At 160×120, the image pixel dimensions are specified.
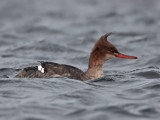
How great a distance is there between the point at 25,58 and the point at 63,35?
450cm

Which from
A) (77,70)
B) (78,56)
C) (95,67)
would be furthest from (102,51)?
(78,56)

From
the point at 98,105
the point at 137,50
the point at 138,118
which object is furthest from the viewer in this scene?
the point at 137,50

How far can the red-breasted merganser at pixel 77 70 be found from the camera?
10.4 meters

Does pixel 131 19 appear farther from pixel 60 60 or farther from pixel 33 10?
pixel 60 60

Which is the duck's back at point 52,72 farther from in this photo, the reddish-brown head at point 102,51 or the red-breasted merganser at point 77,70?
the reddish-brown head at point 102,51

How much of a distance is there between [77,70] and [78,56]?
479cm

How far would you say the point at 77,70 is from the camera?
10.6m

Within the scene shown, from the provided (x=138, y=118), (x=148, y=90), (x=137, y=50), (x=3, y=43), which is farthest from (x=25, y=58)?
(x=138, y=118)

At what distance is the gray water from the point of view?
8.63 metres

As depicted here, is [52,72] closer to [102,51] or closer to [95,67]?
[95,67]

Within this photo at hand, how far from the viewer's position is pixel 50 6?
78.2 feet

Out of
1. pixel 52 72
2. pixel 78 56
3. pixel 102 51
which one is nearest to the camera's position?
pixel 52 72

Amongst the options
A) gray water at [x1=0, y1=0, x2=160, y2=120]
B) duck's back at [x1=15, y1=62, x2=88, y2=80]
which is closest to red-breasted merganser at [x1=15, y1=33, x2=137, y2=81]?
duck's back at [x1=15, y1=62, x2=88, y2=80]

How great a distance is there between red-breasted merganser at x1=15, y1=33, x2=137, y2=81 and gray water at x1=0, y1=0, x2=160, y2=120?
0.15 metres
